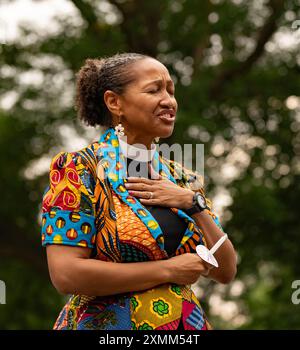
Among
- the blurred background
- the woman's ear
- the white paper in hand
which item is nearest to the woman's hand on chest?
the white paper in hand

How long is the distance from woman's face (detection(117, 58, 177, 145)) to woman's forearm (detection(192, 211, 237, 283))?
0.37 meters

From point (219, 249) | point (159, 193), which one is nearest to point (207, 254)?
point (219, 249)

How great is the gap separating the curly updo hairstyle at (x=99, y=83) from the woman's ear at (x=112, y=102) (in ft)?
0.06

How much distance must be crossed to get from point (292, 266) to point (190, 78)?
3.66 meters

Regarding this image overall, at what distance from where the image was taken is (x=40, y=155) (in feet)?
44.0

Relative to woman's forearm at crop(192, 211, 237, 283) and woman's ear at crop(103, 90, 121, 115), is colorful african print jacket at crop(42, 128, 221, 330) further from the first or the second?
woman's ear at crop(103, 90, 121, 115)

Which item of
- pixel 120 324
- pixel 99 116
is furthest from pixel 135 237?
pixel 99 116

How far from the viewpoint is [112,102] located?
117 inches

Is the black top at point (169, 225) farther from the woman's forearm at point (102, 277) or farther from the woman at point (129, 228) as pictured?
Answer: the woman's forearm at point (102, 277)

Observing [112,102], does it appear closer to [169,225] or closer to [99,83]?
[99,83]

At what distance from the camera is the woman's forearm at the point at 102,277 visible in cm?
254

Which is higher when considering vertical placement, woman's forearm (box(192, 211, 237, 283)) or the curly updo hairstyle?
the curly updo hairstyle

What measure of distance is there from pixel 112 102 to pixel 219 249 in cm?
72

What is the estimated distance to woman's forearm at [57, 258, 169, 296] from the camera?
2.54m
